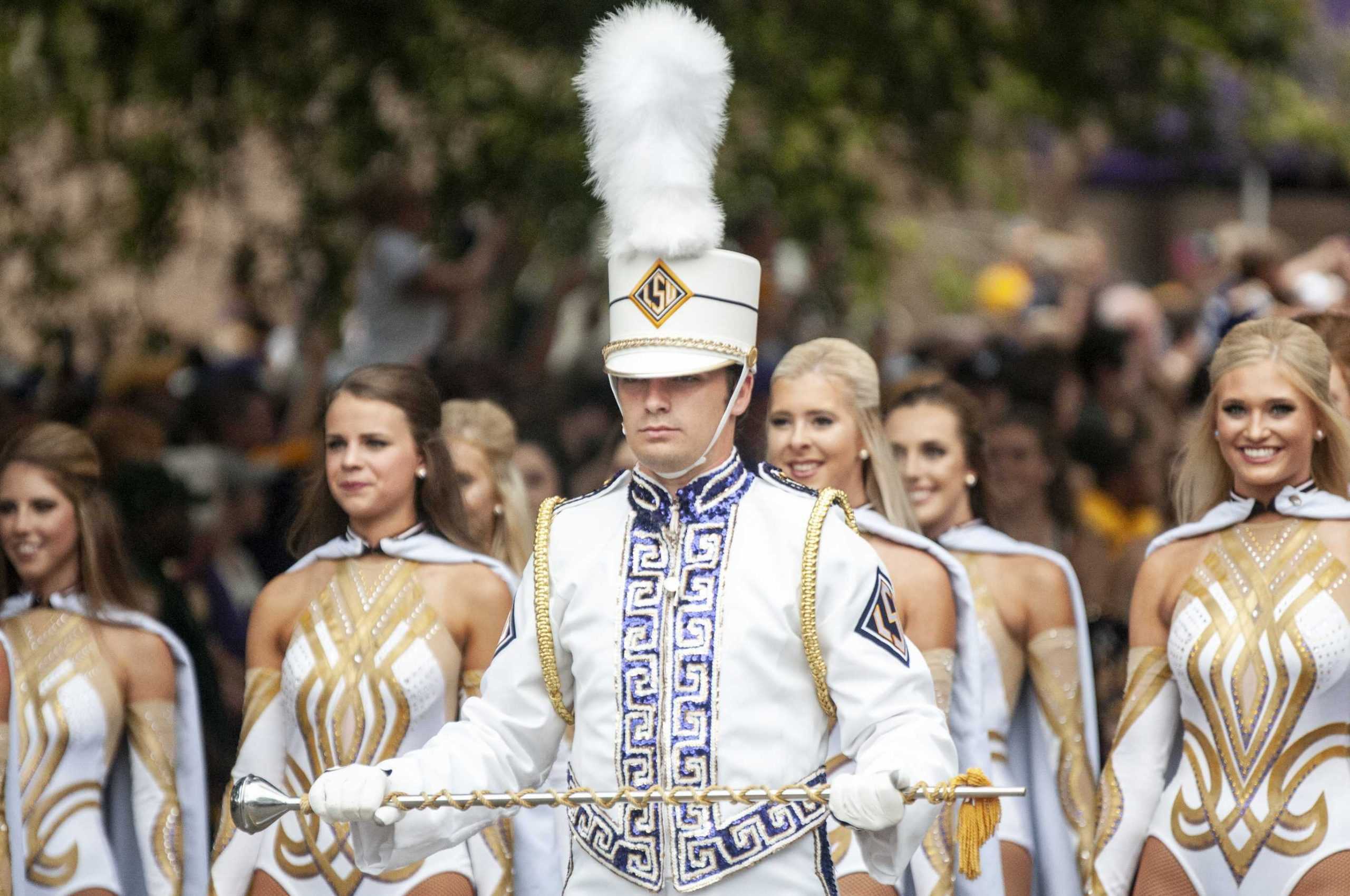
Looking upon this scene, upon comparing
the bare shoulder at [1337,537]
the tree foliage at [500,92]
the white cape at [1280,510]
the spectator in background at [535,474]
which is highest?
the tree foliage at [500,92]

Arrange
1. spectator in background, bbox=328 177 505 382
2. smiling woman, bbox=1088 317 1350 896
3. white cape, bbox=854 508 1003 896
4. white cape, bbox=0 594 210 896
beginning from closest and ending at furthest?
smiling woman, bbox=1088 317 1350 896 → white cape, bbox=854 508 1003 896 → white cape, bbox=0 594 210 896 → spectator in background, bbox=328 177 505 382

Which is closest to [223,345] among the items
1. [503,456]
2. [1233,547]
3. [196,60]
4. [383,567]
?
[196,60]

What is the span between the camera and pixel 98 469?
682cm

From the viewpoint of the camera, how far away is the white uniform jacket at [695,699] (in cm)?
450

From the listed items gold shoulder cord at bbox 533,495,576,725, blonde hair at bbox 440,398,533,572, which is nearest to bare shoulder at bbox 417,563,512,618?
blonde hair at bbox 440,398,533,572

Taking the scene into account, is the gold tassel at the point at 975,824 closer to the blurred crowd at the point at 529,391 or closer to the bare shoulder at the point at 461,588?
the bare shoulder at the point at 461,588

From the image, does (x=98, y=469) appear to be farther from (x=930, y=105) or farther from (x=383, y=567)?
(x=930, y=105)

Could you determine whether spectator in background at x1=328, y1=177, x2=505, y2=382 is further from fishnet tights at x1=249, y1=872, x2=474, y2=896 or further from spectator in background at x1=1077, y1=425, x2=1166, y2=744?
fishnet tights at x1=249, y1=872, x2=474, y2=896

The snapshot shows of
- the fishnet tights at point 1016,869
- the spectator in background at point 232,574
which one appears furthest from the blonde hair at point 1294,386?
the spectator in background at point 232,574

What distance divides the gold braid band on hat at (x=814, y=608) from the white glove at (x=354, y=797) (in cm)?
92

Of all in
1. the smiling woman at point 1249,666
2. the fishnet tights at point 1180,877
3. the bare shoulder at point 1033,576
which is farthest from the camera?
the bare shoulder at point 1033,576

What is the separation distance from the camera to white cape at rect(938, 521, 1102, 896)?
21.6 feet

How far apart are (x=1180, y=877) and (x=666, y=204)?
2.36 metres

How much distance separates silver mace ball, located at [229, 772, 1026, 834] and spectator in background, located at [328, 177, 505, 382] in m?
6.31
